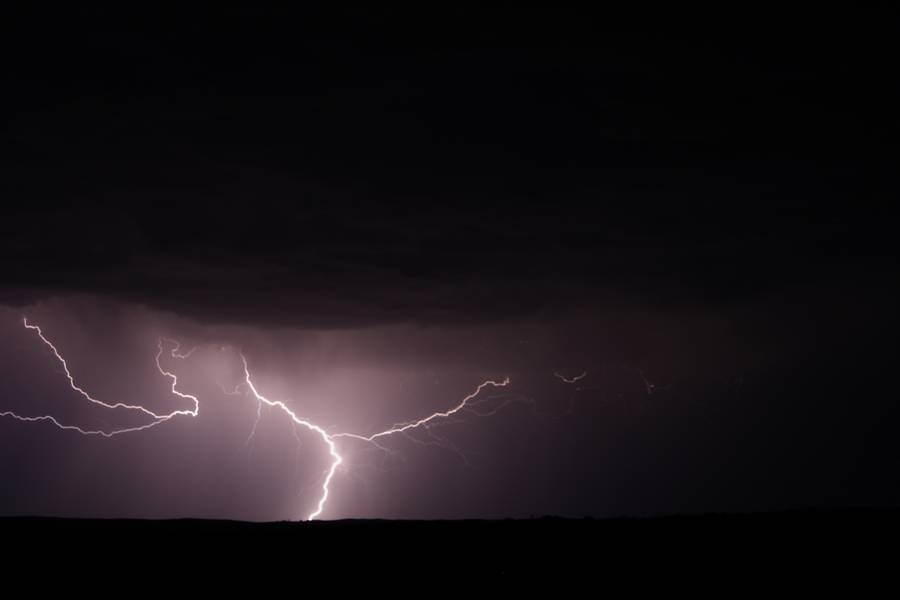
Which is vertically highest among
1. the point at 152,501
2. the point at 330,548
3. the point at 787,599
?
the point at 152,501

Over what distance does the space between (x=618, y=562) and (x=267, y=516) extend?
157 feet

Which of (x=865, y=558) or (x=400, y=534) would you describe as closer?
(x=865, y=558)

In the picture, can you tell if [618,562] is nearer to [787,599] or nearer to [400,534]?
[787,599]

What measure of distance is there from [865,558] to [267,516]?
1901 inches

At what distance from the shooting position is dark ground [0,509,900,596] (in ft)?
14.7

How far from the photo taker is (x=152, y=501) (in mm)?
49750

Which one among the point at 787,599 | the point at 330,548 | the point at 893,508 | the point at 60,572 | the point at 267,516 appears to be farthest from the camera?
the point at 267,516

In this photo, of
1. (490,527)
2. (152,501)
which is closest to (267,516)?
(152,501)

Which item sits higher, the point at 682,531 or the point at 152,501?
the point at 152,501

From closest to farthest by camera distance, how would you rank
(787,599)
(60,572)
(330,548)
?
(787,599) < (60,572) < (330,548)

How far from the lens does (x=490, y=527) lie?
5.74 metres

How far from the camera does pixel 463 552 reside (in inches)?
196

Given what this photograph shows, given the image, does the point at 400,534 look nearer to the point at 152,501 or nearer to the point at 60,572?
the point at 60,572

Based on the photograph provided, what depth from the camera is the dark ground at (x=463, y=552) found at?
14.7ft
